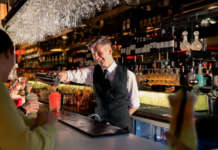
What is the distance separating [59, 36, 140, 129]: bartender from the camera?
2.83m

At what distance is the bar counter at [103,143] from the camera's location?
149 cm

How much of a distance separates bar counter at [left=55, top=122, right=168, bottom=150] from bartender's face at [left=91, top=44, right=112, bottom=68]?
3.79 ft

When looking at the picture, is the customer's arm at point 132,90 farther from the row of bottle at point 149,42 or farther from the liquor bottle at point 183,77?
the row of bottle at point 149,42

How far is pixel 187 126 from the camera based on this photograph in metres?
0.68

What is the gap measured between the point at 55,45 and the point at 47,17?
411cm

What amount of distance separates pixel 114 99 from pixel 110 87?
5.7 inches

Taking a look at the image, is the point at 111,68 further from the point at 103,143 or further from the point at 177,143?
the point at 177,143

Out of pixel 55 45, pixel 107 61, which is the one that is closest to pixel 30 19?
pixel 107 61

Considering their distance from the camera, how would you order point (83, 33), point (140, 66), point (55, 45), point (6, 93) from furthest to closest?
point (55, 45) < point (83, 33) < point (140, 66) < point (6, 93)

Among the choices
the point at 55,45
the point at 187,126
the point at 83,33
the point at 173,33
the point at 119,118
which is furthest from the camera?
the point at 55,45

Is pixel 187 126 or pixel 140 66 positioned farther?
pixel 140 66

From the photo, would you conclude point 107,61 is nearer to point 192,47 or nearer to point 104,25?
point 192,47

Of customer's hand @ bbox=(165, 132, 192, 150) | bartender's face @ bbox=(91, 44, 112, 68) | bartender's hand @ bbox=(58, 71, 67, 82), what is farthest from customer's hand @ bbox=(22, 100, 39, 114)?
customer's hand @ bbox=(165, 132, 192, 150)

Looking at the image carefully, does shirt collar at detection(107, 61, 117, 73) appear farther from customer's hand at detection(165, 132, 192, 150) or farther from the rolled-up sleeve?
customer's hand at detection(165, 132, 192, 150)
